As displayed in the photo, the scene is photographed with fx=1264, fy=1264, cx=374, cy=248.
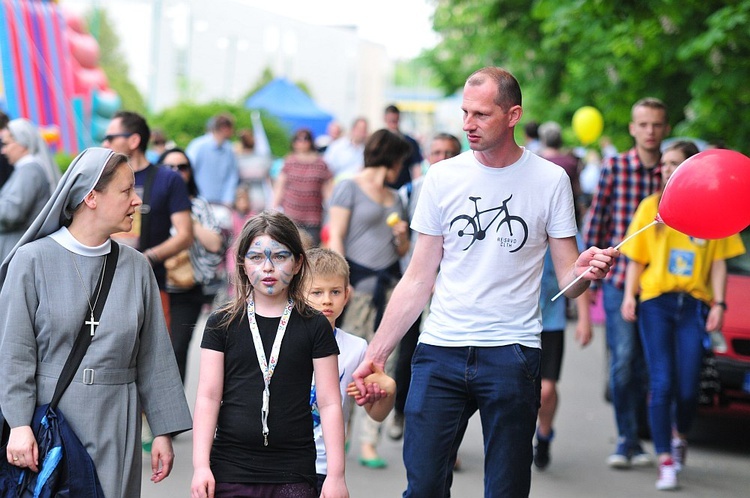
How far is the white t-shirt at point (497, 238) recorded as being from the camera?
4.85 metres

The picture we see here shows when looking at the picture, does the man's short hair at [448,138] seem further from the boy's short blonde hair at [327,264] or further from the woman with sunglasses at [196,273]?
the boy's short blonde hair at [327,264]

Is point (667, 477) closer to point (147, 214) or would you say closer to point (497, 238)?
point (497, 238)

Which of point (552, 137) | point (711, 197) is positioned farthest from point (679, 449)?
point (552, 137)

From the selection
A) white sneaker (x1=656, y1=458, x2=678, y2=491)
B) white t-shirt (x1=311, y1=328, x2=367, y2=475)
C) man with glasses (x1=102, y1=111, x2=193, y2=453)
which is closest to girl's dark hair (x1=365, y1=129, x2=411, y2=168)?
man with glasses (x1=102, y1=111, x2=193, y2=453)

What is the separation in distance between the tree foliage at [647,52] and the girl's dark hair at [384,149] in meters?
2.44

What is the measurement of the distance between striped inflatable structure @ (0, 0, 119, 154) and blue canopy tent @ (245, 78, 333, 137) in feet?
24.1

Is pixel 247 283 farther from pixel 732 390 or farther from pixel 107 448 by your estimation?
pixel 732 390

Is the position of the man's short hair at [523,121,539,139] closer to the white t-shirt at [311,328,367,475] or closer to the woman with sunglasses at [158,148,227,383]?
the woman with sunglasses at [158,148,227,383]

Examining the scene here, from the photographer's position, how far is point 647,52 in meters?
11.3

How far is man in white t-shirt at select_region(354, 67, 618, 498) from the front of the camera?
15.9ft

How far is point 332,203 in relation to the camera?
324 inches

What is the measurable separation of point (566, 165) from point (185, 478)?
4.83 metres

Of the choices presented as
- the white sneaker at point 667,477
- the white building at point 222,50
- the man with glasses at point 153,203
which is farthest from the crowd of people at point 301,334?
the white building at point 222,50

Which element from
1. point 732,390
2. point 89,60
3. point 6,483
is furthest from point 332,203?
point 89,60
